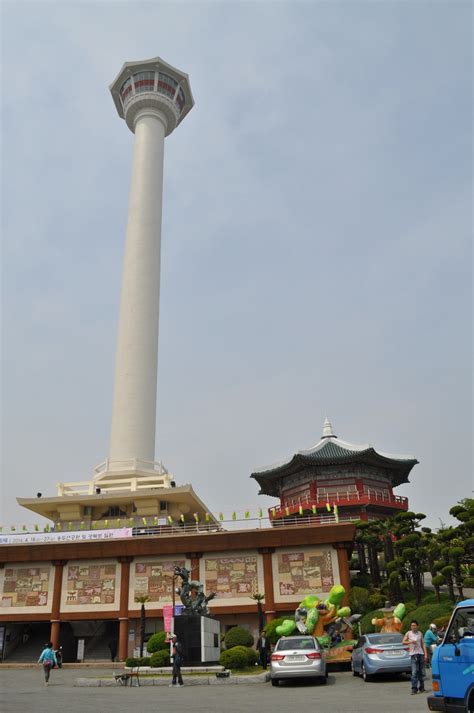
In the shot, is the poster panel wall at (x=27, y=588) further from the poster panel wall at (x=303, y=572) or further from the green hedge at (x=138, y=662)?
the poster panel wall at (x=303, y=572)

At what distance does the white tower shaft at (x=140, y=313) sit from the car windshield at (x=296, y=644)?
109ft

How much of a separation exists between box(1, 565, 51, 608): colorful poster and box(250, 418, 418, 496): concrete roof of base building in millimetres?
23292

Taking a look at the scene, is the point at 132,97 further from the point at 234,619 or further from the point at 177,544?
the point at 234,619

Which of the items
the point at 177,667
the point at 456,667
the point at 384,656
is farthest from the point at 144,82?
the point at 456,667

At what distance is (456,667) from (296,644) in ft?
33.4

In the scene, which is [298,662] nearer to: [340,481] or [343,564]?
[343,564]

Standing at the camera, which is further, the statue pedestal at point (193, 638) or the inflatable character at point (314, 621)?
the inflatable character at point (314, 621)

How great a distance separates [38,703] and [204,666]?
343 inches

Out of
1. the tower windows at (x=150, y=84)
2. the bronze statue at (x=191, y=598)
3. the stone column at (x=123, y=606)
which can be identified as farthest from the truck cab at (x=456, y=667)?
the tower windows at (x=150, y=84)

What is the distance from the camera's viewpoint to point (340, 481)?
54906mm

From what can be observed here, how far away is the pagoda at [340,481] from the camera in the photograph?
52375 millimetres

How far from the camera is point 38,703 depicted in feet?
54.5

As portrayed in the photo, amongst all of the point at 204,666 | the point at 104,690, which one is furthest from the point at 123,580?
the point at 104,690

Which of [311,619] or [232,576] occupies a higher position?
[232,576]
